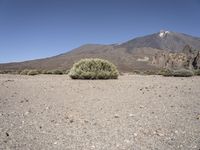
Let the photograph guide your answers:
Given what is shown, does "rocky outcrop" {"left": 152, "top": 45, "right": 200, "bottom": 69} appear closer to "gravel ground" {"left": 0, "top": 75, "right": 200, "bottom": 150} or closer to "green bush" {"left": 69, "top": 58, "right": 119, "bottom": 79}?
"green bush" {"left": 69, "top": 58, "right": 119, "bottom": 79}

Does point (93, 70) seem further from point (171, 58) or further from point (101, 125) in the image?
point (171, 58)

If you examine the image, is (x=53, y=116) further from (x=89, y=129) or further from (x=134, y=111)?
(x=134, y=111)

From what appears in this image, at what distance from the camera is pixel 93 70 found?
649 inches

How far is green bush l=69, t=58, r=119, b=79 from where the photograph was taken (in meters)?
16.1

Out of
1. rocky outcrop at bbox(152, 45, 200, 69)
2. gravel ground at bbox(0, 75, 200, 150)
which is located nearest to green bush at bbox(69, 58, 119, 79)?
gravel ground at bbox(0, 75, 200, 150)

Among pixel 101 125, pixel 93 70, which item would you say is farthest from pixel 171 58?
pixel 101 125

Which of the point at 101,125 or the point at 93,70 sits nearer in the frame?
the point at 101,125

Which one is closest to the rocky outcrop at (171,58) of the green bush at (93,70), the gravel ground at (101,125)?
the green bush at (93,70)

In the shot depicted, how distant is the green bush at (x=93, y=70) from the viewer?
1609 cm

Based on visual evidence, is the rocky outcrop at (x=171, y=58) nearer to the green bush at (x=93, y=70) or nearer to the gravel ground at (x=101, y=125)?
the green bush at (x=93, y=70)

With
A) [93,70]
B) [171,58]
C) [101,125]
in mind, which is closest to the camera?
[101,125]

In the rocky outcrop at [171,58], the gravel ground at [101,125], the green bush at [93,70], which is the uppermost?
the rocky outcrop at [171,58]

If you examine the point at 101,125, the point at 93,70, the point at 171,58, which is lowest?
the point at 101,125

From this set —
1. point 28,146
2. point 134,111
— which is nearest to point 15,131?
point 28,146
